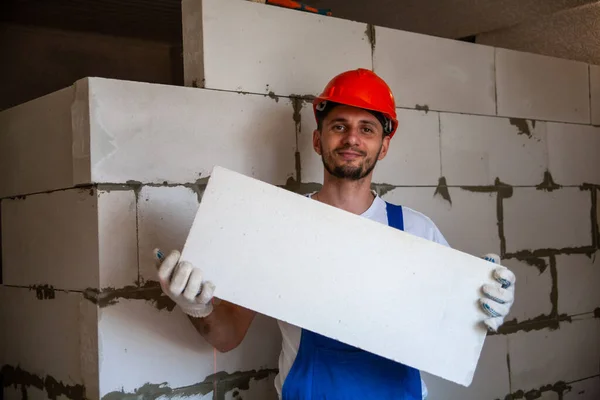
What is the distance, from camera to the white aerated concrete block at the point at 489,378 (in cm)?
262

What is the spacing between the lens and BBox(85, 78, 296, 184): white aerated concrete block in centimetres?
188

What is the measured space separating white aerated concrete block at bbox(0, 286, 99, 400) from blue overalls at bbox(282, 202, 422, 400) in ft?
2.13

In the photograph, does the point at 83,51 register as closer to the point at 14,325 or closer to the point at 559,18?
the point at 14,325

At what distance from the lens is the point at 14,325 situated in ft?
7.91

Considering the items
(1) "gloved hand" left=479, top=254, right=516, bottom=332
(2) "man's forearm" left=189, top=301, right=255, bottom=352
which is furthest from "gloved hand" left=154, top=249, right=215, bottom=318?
(1) "gloved hand" left=479, top=254, right=516, bottom=332

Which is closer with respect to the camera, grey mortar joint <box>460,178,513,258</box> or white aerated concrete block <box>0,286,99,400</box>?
white aerated concrete block <box>0,286,99,400</box>

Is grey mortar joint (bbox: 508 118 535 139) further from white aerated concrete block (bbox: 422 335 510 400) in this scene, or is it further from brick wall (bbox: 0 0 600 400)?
white aerated concrete block (bbox: 422 335 510 400)

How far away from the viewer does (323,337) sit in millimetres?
1779

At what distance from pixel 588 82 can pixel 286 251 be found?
8.05 ft

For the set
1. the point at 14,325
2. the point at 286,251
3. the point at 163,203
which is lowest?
the point at 14,325

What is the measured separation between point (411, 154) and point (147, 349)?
1369 mm

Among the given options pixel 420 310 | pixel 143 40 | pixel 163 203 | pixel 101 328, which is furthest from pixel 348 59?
pixel 143 40

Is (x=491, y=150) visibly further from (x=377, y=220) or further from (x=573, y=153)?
(x=377, y=220)

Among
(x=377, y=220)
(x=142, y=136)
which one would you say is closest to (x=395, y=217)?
(x=377, y=220)
